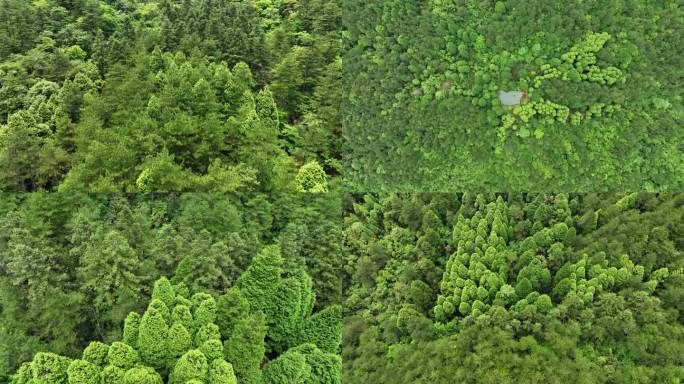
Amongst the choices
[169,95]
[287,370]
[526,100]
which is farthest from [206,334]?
[526,100]

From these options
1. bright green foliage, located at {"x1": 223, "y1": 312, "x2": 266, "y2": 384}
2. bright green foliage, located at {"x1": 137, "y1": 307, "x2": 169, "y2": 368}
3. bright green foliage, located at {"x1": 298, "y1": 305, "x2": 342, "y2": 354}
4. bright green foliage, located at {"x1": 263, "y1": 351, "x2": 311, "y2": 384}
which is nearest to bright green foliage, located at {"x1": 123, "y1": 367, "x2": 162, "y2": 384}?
bright green foliage, located at {"x1": 137, "y1": 307, "x2": 169, "y2": 368}

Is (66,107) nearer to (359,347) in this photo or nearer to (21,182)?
(21,182)

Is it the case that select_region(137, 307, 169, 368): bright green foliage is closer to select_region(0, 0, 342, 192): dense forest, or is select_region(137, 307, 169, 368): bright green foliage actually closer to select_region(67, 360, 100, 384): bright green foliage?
select_region(67, 360, 100, 384): bright green foliage

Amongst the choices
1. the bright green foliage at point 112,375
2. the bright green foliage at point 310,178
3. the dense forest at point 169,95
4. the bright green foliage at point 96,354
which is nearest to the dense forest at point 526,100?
the bright green foliage at point 310,178

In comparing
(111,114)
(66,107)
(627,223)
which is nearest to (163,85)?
(111,114)

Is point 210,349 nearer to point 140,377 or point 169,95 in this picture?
point 140,377

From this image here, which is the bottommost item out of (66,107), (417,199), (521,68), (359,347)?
(359,347)
